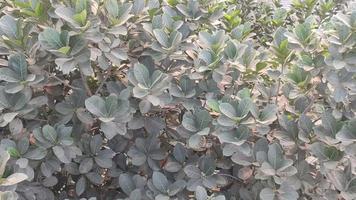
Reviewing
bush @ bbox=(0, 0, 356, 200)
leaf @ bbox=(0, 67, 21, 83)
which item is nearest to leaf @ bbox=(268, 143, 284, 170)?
bush @ bbox=(0, 0, 356, 200)

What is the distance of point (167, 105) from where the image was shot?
6.14ft

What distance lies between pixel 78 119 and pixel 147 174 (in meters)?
0.36

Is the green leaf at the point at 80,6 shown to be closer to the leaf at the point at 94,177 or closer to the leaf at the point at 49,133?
the leaf at the point at 49,133

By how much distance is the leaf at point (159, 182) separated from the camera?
1.79 m

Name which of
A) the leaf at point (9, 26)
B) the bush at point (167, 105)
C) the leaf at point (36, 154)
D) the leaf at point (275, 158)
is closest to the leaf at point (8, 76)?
the bush at point (167, 105)

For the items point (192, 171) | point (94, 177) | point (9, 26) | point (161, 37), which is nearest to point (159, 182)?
point (192, 171)

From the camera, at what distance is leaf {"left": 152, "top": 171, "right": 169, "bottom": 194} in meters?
1.79

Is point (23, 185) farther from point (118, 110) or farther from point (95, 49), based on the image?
point (95, 49)

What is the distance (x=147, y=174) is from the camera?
1.93m

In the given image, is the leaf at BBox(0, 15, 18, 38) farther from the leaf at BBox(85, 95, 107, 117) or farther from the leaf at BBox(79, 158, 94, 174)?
the leaf at BBox(79, 158, 94, 174)

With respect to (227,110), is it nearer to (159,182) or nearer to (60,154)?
(159,182)

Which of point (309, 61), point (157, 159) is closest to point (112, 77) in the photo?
point (157, 159)

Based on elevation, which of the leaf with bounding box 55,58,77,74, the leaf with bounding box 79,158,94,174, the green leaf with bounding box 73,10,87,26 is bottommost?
the leaf with bounding box 79,158,94,174

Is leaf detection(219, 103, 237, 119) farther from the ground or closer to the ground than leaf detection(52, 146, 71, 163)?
farther from the ground
